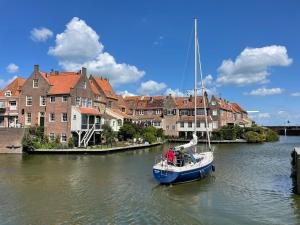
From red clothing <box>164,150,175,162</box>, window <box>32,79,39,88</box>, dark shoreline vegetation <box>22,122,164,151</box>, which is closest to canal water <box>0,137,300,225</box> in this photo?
red clothing <box>164,150,175,162</box>

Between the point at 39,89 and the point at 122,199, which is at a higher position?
the point at 39,89

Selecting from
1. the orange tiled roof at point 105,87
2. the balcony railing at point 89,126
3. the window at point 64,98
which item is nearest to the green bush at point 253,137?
the orange tiled roof at point 105,87

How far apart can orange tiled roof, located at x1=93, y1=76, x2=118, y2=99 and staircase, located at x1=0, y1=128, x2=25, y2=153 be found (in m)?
27.7

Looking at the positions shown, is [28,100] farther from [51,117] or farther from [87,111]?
[87,111]

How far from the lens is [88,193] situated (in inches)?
961

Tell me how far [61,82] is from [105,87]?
2309 centimetres

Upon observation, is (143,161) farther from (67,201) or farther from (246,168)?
(67,201)

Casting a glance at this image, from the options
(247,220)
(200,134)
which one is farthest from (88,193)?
(200,134)

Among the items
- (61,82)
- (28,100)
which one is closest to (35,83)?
(28,100)

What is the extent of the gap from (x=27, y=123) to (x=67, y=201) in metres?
40.0

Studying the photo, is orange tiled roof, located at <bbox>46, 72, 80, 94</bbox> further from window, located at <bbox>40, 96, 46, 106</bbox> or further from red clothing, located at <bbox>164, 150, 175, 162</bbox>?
red clothing, located at <bbox>164, 150, 175, 162</bbox>

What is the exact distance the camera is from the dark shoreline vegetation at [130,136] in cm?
5231

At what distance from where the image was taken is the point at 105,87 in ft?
264

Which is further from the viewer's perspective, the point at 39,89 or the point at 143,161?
the point at 39,89
